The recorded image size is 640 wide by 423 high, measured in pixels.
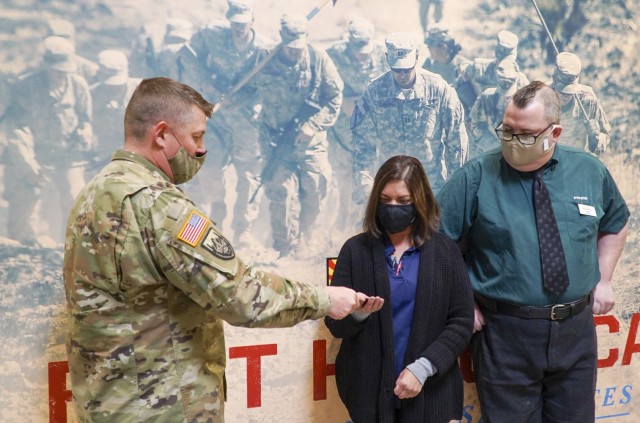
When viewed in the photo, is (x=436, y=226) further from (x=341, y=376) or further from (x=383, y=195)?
(x=341, y=376)

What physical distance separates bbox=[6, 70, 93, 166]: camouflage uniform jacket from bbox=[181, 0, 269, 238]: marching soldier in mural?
1.21 feet

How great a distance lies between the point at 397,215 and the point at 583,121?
120 cm

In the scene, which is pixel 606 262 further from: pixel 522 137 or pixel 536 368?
pixel 522 137

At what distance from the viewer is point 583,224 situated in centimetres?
232

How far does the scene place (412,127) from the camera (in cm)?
258

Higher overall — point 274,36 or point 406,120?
point 274,36

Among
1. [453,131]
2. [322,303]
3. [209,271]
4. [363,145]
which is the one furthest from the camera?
[453,131]

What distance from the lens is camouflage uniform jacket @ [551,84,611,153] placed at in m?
2.79

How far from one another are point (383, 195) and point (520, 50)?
102cm

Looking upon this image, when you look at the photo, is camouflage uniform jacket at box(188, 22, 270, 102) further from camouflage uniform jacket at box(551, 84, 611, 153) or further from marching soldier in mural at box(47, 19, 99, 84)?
camouflage uniform jacket at box(551, 84, 611, 153)

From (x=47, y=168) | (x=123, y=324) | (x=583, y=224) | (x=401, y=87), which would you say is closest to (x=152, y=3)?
(x=47, y=168)

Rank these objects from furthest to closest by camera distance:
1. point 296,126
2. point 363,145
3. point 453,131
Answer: point 453,131
point 363,145
point 296,126

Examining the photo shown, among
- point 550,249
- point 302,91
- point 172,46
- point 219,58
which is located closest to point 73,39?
point 172,46

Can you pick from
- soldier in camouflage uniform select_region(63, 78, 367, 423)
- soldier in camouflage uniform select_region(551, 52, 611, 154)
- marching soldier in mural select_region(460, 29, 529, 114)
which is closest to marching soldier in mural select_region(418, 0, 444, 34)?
marching soldier in mural select_region(460, 29, 529, 114)
